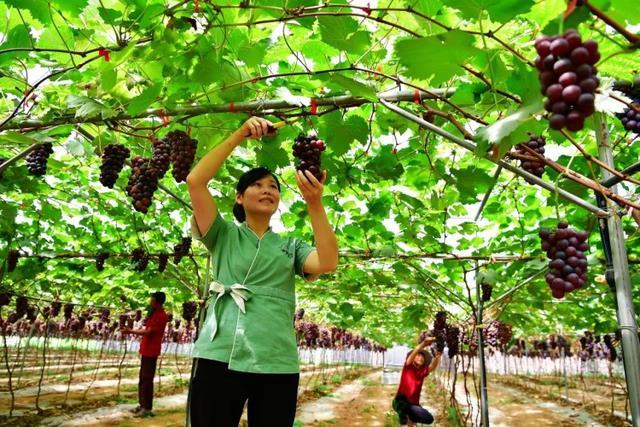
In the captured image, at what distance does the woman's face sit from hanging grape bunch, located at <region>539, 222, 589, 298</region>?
3.86 feet

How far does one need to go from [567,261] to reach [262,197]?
1258 mm

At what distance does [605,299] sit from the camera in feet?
26.2

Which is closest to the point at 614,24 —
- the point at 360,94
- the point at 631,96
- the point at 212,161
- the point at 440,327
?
the point at 360,94

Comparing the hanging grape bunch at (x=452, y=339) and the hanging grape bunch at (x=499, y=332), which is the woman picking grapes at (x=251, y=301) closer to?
the hanging grape bunch at (x=452, y=339)

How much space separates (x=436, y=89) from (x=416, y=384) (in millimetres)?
6673

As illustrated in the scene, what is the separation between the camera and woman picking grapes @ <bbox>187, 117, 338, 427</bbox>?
1803 mm

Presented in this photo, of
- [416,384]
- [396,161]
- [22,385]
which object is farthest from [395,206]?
[22,385]

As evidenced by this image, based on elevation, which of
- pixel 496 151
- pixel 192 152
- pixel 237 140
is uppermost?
pixel 192 152

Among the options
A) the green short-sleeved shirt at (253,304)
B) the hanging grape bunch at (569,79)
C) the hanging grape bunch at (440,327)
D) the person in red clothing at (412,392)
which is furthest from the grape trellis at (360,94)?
the person in red clothing at (412,392)

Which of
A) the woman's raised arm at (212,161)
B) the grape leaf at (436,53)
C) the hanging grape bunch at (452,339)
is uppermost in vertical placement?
the grape leaf at (436,53)

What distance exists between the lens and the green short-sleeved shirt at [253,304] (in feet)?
5.97

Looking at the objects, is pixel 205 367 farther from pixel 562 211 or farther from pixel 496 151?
pixel 562 211

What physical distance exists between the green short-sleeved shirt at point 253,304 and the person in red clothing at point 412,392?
20.7ft

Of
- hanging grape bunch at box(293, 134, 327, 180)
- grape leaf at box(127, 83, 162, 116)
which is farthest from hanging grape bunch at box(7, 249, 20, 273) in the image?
hanging grape bunch at box(293, 134, 327, 180)
